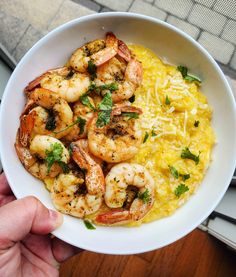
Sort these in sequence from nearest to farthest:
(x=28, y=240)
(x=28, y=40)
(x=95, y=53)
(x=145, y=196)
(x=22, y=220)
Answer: (x=22, y=220) → (x=145, y=196) → (x=95, y=53) → (x=28, y=240) → (x=28, y=40)

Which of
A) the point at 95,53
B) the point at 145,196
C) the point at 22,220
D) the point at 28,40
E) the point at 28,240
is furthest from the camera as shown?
the point at 28,40

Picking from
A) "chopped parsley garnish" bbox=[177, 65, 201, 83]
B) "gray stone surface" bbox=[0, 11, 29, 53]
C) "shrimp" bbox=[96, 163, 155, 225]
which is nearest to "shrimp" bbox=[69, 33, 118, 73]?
"chopped parsley garnish" bbox=[177, 65, 201, 83]

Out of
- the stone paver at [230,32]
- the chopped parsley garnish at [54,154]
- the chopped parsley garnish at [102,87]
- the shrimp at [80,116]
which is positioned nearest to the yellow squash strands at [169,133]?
the chopped parsley garnish at [102,87]

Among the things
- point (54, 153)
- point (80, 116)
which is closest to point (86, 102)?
point (80, 116)

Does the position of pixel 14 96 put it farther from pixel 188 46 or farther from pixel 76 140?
pixel 188 46

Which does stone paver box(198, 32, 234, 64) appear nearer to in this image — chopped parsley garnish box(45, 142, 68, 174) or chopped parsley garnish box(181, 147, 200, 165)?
chopped parsley garnish box(181, 147, 200, 165)

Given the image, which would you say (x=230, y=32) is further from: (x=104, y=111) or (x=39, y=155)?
(x=39, y=155)
